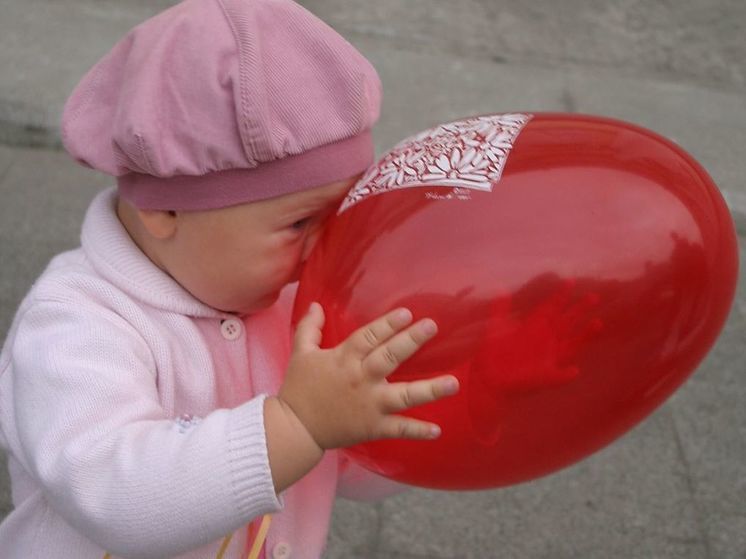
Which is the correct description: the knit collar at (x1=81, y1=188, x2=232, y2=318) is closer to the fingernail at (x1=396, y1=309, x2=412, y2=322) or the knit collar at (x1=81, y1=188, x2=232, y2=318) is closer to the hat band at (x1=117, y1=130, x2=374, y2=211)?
the hat band at (x1=117, y1=130, x2=374, y2=211)

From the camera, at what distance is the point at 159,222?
1.45 m

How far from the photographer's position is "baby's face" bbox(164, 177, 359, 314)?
4.60 ft

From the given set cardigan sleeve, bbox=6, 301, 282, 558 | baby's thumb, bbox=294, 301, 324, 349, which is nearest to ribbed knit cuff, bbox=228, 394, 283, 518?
cardigan sleeve, bbox=6, 301, 282, 558

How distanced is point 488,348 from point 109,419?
50 centimetres

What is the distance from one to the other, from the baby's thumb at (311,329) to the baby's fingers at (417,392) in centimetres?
13

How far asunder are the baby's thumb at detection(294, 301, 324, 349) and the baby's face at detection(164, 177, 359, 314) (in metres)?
0.13

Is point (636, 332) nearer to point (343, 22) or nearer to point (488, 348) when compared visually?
point (488, 348)

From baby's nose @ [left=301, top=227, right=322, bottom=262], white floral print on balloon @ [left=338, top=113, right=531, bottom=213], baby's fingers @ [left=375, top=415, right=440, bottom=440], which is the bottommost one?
baby's fingers @ [left=375, top=415, right=440, bottom=440]

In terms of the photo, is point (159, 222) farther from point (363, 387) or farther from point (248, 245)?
point (363, 387)

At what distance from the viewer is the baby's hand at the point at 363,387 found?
1.21 m

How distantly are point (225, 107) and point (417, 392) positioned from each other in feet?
1.48

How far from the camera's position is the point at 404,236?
4.19ft

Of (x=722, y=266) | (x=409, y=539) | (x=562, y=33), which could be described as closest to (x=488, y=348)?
(x=722, y=266)

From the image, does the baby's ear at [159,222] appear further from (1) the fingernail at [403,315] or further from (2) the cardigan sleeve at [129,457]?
(1) the fingernail at [403,315]
